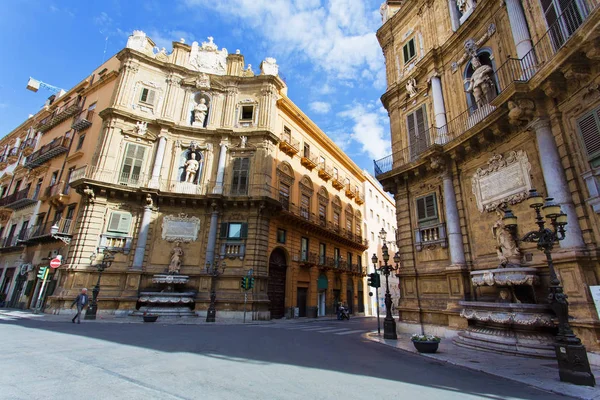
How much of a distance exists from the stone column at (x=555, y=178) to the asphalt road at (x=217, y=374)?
4.42m

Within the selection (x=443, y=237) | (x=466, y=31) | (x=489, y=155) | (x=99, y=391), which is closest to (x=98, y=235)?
(x=99, y=391)

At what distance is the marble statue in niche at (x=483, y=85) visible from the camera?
11461 mm

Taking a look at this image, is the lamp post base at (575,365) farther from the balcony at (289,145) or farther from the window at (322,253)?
the window at (322,253)

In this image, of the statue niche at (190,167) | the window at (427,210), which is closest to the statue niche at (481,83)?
the window at (427,210)

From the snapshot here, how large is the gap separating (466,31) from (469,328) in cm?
1172

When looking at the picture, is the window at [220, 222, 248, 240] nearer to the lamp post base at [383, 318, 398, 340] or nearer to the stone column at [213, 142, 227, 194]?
the stone column at [213, 142, 227, 194]

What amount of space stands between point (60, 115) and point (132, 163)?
12858 mm

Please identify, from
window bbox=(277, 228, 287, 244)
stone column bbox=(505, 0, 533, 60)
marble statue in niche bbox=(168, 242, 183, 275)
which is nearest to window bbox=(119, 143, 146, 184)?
marble statue in niche bbox=(168, 242, 183, 275)

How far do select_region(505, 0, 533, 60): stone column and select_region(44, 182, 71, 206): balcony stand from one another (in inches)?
1038

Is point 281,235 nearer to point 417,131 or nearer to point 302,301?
point 302,301

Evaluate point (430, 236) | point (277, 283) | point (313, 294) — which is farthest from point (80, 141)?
point (430, 236)

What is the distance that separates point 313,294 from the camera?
25.7 meters

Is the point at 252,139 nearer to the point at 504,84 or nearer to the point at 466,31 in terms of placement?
the point at 466,31

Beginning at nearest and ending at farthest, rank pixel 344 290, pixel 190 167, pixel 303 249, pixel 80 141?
pixel 190 167 → pixel 80 141 → pixel 303 249 → pixel 344 290
